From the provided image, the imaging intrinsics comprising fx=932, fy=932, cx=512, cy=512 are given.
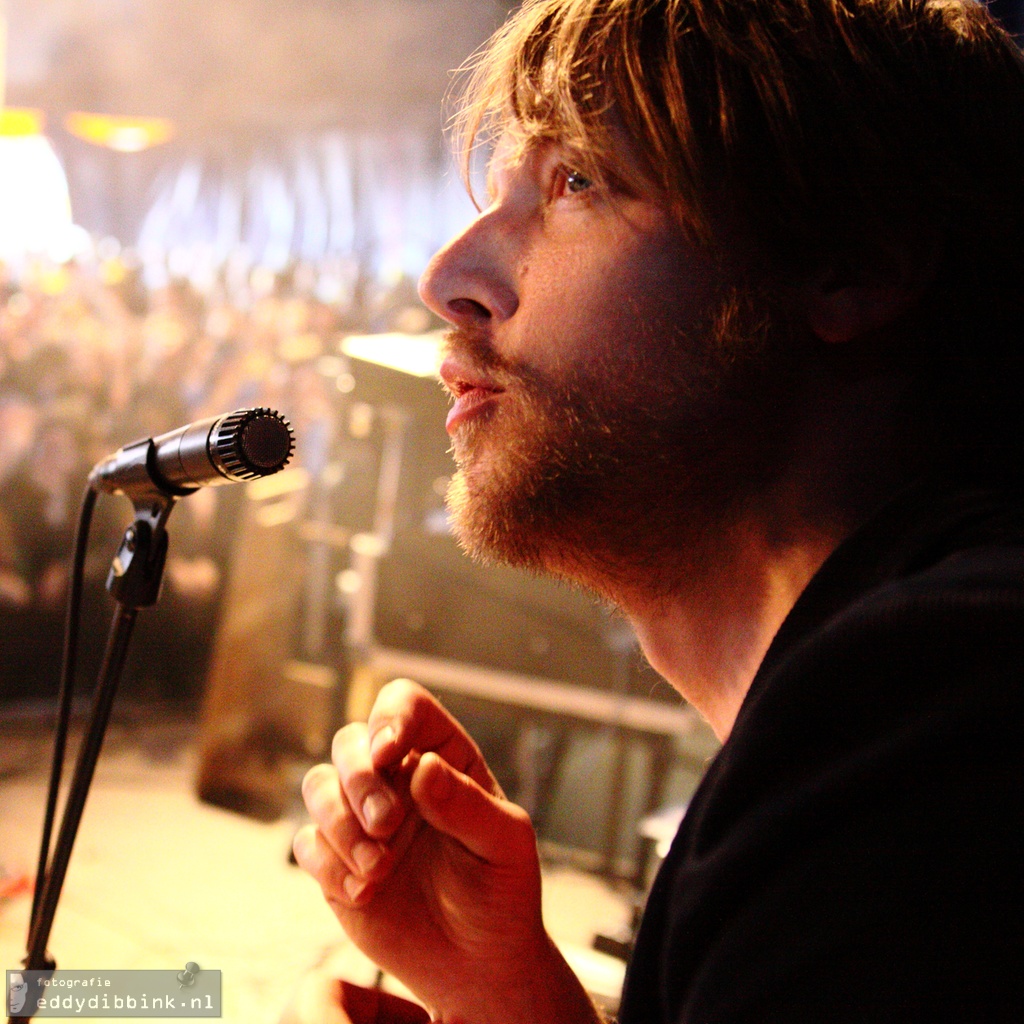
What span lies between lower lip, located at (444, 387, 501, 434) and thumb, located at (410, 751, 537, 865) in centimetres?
33

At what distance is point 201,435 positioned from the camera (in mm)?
784

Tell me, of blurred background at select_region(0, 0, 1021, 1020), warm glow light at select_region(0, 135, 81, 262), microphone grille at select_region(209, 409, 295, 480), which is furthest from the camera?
warm glow light at select_region(0, 135, 81, 262)

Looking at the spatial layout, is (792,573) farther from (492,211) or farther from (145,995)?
(145,995)

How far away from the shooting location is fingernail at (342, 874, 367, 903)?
0.86 m

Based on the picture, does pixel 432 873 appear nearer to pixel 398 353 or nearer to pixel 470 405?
pixel 470 405

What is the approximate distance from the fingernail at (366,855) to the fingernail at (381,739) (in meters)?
0.08

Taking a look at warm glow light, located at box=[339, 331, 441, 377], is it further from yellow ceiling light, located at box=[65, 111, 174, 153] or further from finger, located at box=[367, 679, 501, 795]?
yellow ceiling light, located at box=[65, 111, 174, 153]

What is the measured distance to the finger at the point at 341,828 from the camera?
0.82 meters

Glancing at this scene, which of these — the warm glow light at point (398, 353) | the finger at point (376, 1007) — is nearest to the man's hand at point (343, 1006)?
the finger at point (376, 1007)

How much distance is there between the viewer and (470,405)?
3.01 ft

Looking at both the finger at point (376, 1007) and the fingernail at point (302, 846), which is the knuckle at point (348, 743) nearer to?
the fingernail at point (302, 846)

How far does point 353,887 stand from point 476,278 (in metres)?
0.59

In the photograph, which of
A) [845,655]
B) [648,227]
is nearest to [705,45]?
[648,227]

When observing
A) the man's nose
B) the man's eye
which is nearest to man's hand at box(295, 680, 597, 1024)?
the man's nose
